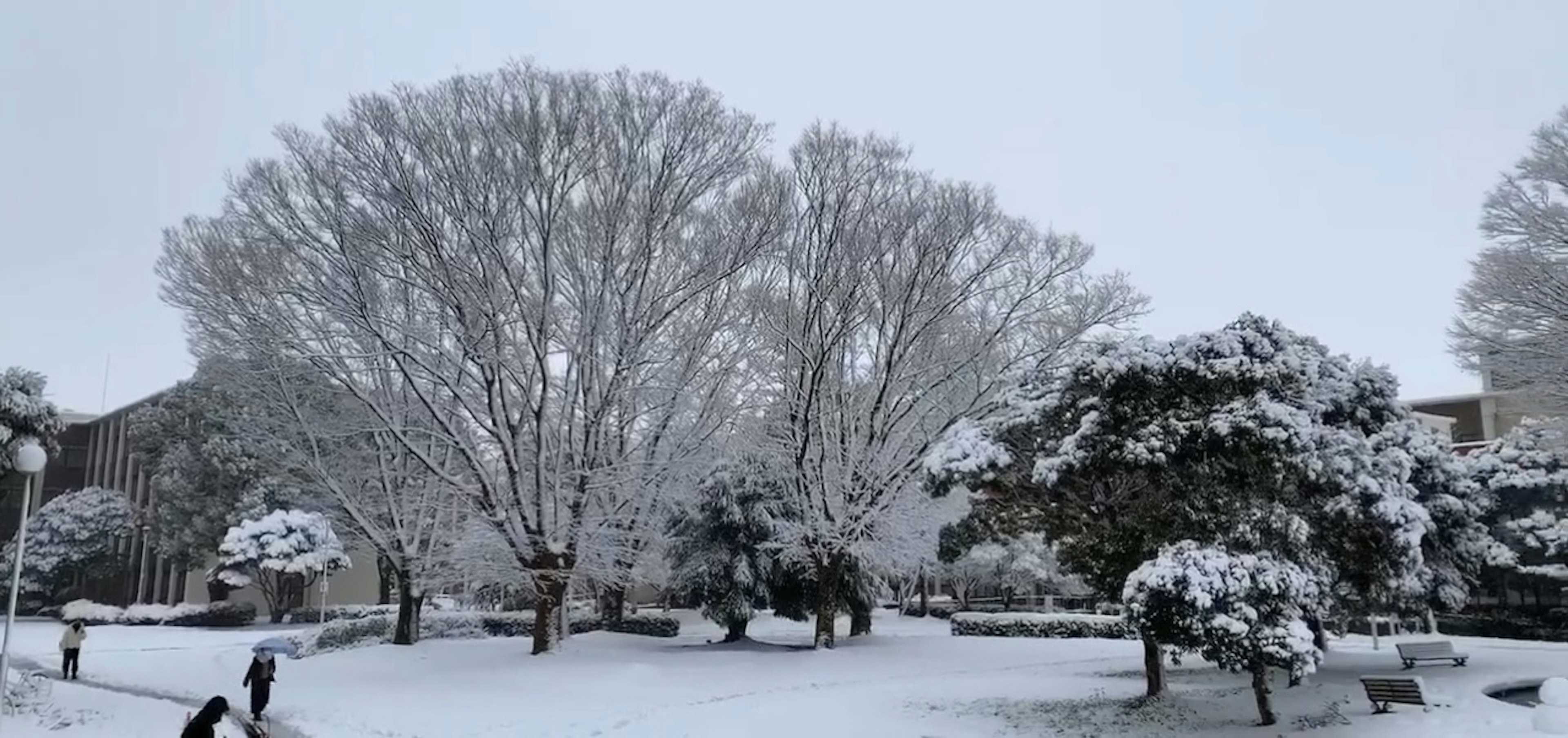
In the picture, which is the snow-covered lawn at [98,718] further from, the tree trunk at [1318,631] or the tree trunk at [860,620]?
the tree trunk at [1318,631]

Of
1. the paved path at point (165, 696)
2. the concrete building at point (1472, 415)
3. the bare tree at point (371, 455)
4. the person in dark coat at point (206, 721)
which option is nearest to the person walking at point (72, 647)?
the paved path at point (165, 696)

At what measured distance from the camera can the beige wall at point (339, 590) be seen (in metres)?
47.4

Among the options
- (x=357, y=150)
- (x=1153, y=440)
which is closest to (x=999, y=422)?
(x=1153, y=440)

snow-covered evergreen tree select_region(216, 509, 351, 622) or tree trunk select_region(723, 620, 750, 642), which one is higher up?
snow-covered evergreen tree select_region(216, 509, 351, 622)

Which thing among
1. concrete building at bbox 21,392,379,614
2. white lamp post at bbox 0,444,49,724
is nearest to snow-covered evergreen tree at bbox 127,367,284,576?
concrete building at bbox 21,392,379,614

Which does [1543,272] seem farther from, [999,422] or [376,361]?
[376,361]

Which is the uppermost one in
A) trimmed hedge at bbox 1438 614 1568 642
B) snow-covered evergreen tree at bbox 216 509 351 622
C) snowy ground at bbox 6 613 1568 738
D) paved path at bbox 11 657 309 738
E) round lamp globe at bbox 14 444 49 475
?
round lamp globe at bbox 14 444 49 475

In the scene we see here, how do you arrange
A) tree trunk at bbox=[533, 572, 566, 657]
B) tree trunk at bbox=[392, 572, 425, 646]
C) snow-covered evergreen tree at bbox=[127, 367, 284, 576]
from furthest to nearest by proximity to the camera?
snow-covered evergreen tree at bbox=[127, 367, 284, 576] → tree trunk at bbox=[392, 572, 425, 646] → tree trunk at bbox=[533, 572, 566, 657]

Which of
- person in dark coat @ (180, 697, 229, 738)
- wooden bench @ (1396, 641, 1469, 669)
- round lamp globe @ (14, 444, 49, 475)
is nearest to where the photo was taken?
person in dark coat @ (180, 697, 229, 738)

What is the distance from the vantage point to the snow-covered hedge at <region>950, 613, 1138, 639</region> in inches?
1132

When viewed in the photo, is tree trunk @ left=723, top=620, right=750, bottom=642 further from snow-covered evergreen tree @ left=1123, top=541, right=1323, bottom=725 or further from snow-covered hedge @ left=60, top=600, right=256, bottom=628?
snow-covered hedge @ left=60, top=600, right=256, bottom=628

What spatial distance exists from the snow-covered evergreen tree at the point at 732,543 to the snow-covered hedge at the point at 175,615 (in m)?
22.4

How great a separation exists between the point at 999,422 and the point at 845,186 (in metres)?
9.42

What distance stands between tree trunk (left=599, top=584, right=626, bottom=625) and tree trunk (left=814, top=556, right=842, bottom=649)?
322 inches
